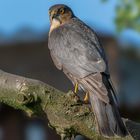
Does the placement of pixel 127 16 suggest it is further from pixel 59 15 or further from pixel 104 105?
pixel 104 105

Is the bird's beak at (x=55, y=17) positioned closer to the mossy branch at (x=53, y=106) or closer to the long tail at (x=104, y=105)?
the long tail at (x=104, y=105)

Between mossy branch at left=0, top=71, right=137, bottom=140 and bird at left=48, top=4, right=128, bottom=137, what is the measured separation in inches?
3.5

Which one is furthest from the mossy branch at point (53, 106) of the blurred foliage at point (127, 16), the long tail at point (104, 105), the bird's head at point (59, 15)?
the blurred foliage at point (127, 16)

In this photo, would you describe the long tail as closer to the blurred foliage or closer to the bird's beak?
the bird's beak

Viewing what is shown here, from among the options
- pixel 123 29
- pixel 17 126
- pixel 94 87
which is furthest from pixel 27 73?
pixel 94 87

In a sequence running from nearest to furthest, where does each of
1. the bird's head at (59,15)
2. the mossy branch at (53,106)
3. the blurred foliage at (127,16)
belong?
1. the mossy branch at (53,106)
2. the bird's head at (59,15)
3. the blurred foliage at (127,16)

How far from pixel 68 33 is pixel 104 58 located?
0.66 m

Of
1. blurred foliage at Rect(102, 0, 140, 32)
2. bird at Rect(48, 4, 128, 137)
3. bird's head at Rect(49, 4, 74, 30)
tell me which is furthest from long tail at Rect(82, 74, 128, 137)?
blurred foliage at Rect(102, 0, 140, 32)

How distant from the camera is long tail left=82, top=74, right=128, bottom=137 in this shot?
508 cm

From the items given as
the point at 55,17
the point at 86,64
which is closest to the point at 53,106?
the point at 86,64

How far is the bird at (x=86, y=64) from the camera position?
5.21 meters

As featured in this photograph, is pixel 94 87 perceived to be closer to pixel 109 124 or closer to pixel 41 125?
pixel 109 124

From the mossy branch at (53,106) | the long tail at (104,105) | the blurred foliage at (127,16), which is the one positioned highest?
the mossy branch at (53,106)

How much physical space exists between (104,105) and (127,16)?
3221 mm
